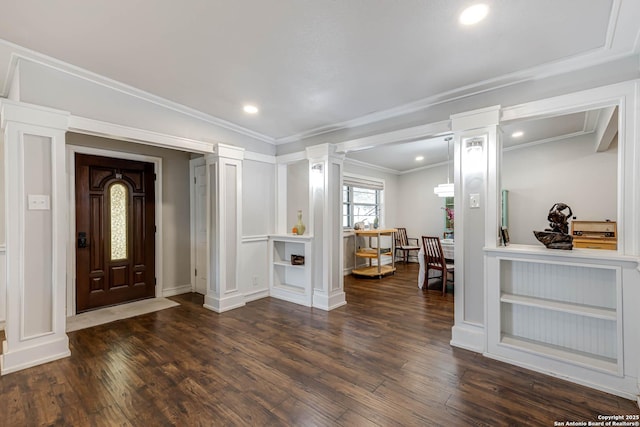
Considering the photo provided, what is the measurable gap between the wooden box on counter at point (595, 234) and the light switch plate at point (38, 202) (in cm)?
753

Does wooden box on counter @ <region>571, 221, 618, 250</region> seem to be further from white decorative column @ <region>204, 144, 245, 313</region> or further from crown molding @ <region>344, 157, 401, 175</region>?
white decorative column @ <region>204, 144, 245, 313</region>

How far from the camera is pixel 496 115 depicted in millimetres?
2783

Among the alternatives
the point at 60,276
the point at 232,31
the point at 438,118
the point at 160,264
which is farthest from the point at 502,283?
the point at 160,264

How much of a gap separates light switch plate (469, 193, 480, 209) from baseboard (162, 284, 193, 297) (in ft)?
15.2

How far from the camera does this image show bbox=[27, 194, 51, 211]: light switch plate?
2620 mm

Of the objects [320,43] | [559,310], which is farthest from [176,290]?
[559,310]

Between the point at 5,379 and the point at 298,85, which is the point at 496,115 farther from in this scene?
the point at 5,379

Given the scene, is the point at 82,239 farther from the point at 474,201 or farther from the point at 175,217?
the point at 474,201

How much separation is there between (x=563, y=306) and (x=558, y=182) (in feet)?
16.0

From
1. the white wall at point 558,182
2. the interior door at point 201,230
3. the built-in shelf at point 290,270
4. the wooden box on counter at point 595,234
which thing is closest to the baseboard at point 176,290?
the interior door at point 201,230

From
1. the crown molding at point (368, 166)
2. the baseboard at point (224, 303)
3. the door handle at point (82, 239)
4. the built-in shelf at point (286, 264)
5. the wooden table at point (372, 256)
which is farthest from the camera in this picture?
the crown molding at point (368, 166)

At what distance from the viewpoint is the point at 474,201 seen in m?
2.91

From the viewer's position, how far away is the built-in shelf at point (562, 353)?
2296mm

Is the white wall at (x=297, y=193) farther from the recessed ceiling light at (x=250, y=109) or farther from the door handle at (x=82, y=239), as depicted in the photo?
the door handle at (x=82, y=239)
